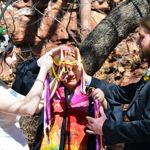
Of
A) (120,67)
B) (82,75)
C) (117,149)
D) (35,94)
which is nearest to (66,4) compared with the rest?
(120,67)

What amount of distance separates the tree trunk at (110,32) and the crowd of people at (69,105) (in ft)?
3.73

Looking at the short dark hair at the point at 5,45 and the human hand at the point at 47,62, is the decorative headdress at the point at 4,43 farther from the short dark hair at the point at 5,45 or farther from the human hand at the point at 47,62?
the human hand at the point at 47,62

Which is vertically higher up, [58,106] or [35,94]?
[35,94]

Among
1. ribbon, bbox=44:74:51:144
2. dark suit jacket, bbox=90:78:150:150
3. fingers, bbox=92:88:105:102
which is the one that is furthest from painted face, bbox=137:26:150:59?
ribbon, bbox=44:74:51:144

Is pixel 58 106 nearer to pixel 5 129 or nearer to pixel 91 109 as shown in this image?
pixel 91 109

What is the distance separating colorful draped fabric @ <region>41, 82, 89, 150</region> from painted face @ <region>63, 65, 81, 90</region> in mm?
44

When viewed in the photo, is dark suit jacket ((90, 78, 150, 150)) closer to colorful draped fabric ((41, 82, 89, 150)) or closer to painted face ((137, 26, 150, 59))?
painted face ((137, 26, 150, 59))

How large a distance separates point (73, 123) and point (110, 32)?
59.1 inches

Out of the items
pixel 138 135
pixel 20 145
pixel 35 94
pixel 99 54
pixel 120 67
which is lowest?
pixel 120 67

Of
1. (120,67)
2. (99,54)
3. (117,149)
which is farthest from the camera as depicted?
(120,67)

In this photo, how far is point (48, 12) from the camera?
6703mm

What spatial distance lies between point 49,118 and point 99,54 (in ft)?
4.74

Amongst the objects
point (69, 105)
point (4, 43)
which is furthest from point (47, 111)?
point (4, 43)

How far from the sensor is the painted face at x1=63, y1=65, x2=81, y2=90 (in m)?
3.01
